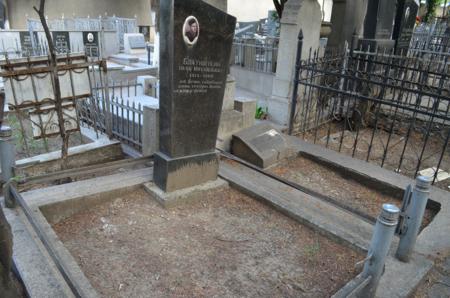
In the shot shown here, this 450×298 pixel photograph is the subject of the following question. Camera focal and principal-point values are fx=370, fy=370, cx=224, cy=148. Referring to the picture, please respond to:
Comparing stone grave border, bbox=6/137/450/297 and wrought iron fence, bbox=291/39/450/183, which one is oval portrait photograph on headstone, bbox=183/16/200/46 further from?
wrought iron fence, bbox=291/39/450/183

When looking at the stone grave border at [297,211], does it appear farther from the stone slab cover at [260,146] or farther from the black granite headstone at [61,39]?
the black granite headstone at [61,39]

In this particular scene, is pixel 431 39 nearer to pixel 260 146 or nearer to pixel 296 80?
pixel 296 80

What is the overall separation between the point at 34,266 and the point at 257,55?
883 centimetres

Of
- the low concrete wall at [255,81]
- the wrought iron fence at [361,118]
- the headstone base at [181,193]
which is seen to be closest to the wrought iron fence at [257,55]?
the low concrete wall at [255,81]

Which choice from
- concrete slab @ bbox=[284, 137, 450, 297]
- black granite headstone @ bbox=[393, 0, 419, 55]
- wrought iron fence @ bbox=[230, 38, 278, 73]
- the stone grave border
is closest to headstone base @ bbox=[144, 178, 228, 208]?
the stone grave border

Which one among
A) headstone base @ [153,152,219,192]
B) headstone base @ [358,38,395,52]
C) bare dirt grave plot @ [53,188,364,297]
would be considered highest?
headstone base @ [358,38,395,52]

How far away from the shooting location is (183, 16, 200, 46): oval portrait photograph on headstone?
3.45 m

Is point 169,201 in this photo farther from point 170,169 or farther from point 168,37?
point 168,37

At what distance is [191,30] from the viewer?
3508 millimetres

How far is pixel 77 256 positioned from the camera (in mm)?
2988

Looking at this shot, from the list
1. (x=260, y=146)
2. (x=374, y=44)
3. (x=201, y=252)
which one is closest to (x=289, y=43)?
(x=374, y=44)

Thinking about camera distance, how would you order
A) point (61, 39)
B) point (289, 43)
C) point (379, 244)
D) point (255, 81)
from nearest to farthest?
point (379, 244)
point (289, 43)
point (255, 81)
point (61, 39)

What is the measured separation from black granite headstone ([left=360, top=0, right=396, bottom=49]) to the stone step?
743 cm

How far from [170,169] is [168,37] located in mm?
1323
